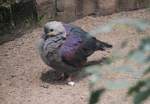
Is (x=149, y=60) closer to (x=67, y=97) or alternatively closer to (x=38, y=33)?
(x=67, y=97)

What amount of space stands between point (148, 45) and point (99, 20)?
4.34 metres

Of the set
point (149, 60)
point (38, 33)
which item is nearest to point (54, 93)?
point (38, 33)

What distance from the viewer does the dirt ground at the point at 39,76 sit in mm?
4098

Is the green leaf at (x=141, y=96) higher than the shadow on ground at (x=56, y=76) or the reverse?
higher

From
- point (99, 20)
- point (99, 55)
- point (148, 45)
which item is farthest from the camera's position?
point (99, 20)

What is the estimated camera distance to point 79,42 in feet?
14.0

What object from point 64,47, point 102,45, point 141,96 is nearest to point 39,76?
point 64,47

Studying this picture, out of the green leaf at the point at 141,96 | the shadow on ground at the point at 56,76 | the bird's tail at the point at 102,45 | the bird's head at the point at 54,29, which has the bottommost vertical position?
the shadow on ground at the point at 56,76

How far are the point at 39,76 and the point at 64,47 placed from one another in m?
0.57

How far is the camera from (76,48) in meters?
4.24

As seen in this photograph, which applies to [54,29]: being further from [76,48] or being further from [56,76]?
[56,76]

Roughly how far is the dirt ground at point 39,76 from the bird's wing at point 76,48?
24 centimetres

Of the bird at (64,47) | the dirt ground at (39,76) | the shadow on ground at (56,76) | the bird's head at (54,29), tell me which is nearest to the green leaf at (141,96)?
the dirt ground at (39,76)

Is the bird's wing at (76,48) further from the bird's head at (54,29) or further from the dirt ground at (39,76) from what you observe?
the dirt ground at (39,76)
